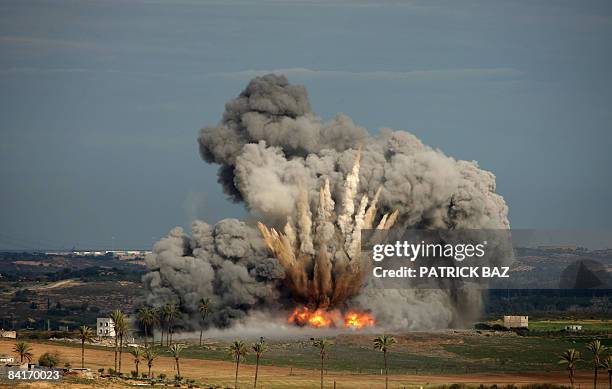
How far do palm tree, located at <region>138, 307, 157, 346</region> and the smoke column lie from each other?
4.13 metres

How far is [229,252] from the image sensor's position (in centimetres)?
17738

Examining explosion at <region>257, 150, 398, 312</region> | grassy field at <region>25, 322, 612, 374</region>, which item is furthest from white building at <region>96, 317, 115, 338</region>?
explosion at <region>257, 150, 398, 312</region>

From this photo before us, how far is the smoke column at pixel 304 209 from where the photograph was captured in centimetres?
17725

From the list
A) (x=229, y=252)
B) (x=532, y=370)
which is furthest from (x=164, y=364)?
(x=532, y=370)

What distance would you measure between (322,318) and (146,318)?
24558 millimetres

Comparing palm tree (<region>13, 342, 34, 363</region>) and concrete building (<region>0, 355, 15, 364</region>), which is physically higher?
palm tree (<region>13, 342, 34, 363</region>)

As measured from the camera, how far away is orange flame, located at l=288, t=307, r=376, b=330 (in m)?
181

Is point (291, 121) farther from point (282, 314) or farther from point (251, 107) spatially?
point (282, 314)

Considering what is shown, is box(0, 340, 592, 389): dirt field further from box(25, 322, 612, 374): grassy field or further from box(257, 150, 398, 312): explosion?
box(257, 150, 398, 312): explosion

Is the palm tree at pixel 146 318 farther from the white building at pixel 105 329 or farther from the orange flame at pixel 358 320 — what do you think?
the orange flame at pixel 358 320

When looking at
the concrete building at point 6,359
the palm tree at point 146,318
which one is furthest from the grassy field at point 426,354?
the concrete building at point 6,359

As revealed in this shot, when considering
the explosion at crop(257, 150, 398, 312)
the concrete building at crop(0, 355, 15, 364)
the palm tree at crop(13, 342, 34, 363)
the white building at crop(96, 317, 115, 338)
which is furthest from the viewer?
the white building at crop(96, 317, 115, 338)

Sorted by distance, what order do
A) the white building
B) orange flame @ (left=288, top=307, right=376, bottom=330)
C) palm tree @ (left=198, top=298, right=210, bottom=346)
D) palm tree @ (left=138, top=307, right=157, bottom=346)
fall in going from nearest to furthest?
palm tree @ (left=138, top=307, right=157, bottom=346)
palm tree @ (left=198, top=298, right=210, bottom=346)
orange flame @ (left=288, top=307, right=376, bottom=330)
the white building

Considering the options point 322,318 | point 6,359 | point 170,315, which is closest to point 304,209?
point 322,318
